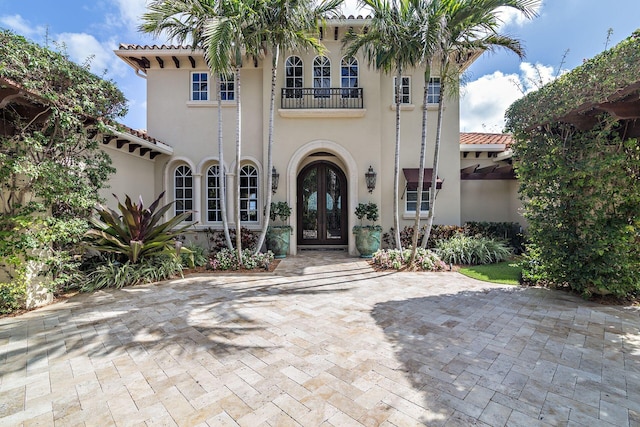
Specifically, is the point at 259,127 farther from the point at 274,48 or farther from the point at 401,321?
the point at 401,321

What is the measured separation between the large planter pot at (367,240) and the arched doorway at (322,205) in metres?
1.80

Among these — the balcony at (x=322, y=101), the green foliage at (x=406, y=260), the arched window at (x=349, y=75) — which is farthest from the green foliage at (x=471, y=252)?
the arched window at (x=349, y=75)

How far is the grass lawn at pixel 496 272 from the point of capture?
6.85m

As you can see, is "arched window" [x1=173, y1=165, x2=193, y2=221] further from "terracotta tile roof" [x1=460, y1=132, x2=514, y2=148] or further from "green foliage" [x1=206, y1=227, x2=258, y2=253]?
"terracotta tile roof" [x1=460, y1=132, x2=514, y2=148]

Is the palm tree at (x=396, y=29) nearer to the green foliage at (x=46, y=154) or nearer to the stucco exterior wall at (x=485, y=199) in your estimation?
the green foliage at (x=46, y=154)

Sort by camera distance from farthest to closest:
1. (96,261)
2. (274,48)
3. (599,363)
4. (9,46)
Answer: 1. (274,48)
2. (96,261)
3. (9,46)
4. (599,363)

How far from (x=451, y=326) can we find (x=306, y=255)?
255 inches

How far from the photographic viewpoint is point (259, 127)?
10.7 metres

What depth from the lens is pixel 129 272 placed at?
21.1 feet

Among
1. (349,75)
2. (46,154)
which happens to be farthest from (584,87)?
(46,154)

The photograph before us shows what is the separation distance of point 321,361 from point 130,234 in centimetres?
601

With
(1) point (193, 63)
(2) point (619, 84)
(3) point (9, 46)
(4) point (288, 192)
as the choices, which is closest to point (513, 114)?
(2) point (619, 84)

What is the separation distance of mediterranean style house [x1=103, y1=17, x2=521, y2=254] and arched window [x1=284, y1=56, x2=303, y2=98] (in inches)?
1.5

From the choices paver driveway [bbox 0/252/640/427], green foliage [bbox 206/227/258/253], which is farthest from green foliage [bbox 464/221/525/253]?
green foliage [bbox 206/227/258/253]
